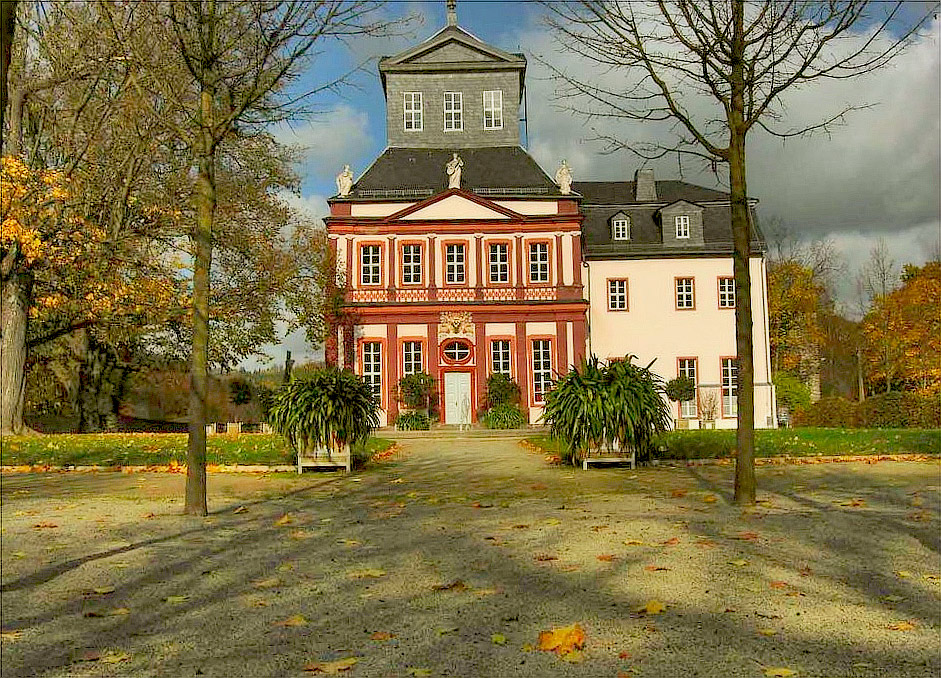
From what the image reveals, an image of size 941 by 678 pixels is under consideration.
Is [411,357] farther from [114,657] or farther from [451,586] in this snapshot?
[114,657]

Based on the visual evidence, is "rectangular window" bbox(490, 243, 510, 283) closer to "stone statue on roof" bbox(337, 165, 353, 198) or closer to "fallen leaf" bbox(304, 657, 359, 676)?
"stone statue on roof" bbox(337, 165, 353, 198)

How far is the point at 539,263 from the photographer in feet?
122

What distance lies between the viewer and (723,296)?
40406mm

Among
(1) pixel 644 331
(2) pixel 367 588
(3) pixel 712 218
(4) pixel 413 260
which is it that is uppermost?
(3) pixel 712 218

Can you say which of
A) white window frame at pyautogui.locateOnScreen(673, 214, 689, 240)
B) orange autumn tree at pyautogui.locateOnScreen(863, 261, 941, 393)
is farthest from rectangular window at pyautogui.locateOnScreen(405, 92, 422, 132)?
orange autumn tree at pyautogui.locateOnScreen(863, 261, 941, 393)

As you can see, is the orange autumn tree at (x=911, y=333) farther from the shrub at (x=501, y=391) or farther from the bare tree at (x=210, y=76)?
the bare tree at (x=210, y=76)

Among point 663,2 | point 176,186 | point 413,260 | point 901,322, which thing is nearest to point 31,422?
point 176,186

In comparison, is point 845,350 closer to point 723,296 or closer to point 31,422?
point 723,296

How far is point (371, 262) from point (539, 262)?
677cm

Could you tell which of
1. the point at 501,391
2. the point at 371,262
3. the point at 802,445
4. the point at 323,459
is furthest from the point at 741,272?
the point at 371,262

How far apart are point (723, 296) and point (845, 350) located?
2169 cm

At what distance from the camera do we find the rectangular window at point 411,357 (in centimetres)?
3628

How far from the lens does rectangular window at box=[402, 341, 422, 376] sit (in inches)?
1428

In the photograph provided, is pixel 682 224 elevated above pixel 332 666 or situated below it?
above
